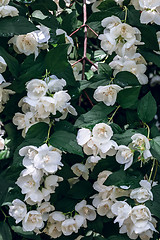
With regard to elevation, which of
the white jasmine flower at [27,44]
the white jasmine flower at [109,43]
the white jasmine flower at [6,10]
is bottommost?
the white jasmine flower at [109,43]

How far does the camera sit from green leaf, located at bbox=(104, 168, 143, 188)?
145 centimetres

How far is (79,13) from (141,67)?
1.56 feet

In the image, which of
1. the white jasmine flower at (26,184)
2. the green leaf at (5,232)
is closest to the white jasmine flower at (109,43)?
the white jasmine flower at (26,184)

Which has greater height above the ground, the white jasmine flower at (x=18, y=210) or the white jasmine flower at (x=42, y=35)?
the white jasmine flower at (x=42, y=35)

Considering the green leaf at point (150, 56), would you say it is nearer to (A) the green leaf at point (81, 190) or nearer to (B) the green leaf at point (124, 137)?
(B) the green leaf at point (124, 137)

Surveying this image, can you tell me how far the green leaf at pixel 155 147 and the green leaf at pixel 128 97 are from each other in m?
0.16

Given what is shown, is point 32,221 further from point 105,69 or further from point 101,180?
point 105,69

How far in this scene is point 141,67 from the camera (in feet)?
5.62

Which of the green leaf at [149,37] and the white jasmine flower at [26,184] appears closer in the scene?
the white jasmine flower at [26,184]

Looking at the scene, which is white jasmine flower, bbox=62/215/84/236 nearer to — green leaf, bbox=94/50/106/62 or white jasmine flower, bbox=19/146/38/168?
white jasmine flower, bbox=19/146/38/168

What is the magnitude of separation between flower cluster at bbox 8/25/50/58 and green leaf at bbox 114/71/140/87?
0.29 m

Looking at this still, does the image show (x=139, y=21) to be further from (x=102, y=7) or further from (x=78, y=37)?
(x=78, y=37)

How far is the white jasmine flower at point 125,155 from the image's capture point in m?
1.45

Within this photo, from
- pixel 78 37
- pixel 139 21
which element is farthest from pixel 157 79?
pixel 139 21
